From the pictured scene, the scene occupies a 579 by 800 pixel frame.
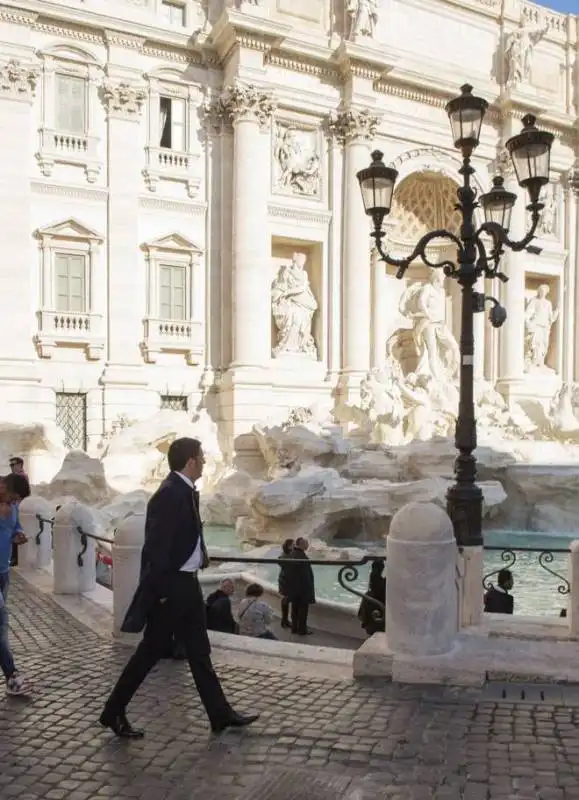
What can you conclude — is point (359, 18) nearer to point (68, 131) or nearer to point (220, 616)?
point (68, 131)

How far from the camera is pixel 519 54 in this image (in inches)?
1037

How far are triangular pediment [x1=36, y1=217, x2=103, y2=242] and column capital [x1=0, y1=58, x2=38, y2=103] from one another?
3.17 meters

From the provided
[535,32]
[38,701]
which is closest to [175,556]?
[38,701]

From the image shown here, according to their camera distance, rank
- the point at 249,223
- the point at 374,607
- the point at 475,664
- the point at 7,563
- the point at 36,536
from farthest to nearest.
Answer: the point at 249,223 < the point at 36,536 < the point at 374,607 < the point at 7,563 < the point at 475,664

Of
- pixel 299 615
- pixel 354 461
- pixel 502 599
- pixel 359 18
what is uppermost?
pixel 359 18

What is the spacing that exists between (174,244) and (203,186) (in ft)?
6.51

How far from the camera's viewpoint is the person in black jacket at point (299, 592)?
7.98m

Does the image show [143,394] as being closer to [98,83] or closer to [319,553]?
[98,83]

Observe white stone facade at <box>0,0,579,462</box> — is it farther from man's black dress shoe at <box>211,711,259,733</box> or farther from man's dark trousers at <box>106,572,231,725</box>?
man's black dress shoe at <box>211,711,259,733</box>

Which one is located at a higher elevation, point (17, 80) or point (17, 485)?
point (17, 80)

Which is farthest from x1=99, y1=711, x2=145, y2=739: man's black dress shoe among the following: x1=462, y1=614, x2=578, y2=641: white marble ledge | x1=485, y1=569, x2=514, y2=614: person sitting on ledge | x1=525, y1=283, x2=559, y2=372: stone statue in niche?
x1=525, y1=283, x2=559, y2=372: stone statue in niche

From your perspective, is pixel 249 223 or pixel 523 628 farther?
pixel 249 223

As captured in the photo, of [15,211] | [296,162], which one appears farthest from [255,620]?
[296,162]

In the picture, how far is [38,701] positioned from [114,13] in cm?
2023
